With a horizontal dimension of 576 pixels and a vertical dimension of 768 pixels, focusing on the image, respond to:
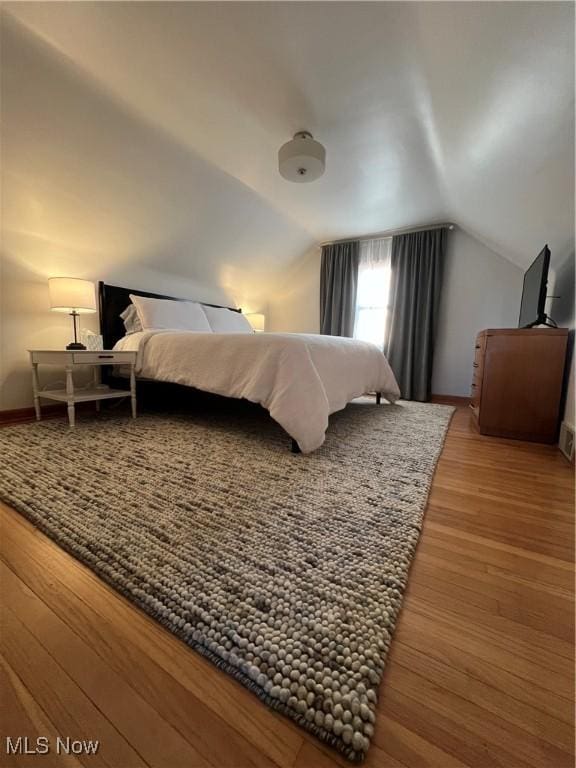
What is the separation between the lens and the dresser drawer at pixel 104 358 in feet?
6.91

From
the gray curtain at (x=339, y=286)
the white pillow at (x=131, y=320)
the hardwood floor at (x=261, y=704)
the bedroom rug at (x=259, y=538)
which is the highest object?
the gray curtain at (x=339, y=286)

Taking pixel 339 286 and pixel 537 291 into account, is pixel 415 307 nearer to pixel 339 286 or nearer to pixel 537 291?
pixel 339 286

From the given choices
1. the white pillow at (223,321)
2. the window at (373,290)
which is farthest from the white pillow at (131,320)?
the window at (373,290)

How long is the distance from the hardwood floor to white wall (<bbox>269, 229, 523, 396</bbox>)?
117 inches

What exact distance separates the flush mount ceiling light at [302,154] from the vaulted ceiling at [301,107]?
0.08 metres

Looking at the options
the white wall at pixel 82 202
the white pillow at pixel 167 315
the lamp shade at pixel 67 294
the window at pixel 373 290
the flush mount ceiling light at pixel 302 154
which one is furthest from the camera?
the window at pixel 373 290

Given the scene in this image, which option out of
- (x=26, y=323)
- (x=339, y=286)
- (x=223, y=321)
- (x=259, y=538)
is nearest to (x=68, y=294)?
(x=26, y=323)

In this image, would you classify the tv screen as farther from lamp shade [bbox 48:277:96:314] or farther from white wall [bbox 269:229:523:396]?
lamp shade [bbox 48:277:96:314]

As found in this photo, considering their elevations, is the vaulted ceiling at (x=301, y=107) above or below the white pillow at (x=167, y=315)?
above

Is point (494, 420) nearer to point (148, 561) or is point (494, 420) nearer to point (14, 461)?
point (148, 561)

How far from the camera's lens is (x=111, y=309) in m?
2.88

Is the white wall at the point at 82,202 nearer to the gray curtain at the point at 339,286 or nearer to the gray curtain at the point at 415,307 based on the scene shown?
the gray curtain at the point at 339,286

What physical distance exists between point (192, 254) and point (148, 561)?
127 inches

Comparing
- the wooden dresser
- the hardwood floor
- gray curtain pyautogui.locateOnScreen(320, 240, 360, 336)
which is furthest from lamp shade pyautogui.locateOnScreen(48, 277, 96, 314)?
the wooden dresser
